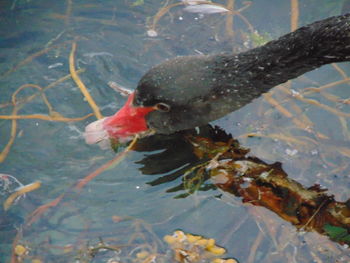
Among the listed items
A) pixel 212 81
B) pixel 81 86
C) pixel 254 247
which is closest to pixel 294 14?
pixel 212 81

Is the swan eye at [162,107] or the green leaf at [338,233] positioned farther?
the swan eye at [162,107]

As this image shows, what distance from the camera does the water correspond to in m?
2.89

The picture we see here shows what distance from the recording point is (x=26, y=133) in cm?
365

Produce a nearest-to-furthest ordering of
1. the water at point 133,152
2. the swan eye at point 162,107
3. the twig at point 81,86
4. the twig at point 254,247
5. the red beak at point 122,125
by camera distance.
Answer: the twig at point 254,247, the water at point 133,152, the swan eye at point 162,107, the red beak at point 122,125, the twig at point 81,86

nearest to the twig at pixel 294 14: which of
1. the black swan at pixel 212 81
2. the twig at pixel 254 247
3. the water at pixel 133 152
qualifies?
the water at pixel 133 152

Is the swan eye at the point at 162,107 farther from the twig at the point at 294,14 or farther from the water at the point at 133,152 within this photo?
the twig at the point at 294,14

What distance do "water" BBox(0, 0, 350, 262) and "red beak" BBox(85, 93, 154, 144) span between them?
6.0 inches

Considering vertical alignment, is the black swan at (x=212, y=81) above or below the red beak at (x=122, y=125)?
above

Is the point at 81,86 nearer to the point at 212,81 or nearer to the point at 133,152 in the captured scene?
the point at 133,152

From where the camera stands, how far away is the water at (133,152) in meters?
2.89

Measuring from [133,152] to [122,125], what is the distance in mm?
266

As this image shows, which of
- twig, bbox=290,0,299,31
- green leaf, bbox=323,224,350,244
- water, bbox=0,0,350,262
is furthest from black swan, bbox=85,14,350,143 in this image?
twig, bbox=290,0,299,31

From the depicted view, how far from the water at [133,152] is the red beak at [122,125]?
152mm

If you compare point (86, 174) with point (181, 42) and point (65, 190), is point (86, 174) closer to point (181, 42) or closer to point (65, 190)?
point (65, 190)
